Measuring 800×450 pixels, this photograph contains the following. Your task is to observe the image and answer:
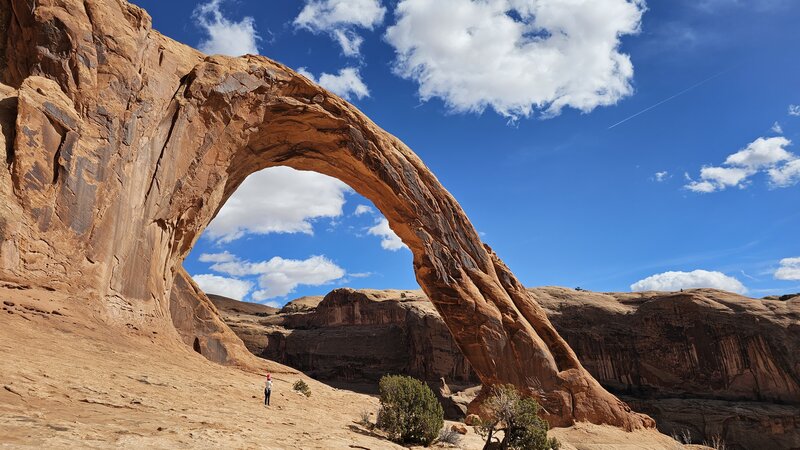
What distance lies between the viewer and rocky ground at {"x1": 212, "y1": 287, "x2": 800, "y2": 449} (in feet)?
132

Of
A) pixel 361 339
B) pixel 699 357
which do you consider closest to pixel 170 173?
pixel 361 339

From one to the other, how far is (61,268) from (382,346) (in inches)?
1811

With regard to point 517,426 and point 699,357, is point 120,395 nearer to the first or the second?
point 517,426

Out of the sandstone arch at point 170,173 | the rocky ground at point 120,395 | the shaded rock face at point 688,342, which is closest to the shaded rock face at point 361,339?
the shaded rock face at point 688,342

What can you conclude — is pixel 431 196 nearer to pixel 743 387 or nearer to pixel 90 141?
pixel 90 141

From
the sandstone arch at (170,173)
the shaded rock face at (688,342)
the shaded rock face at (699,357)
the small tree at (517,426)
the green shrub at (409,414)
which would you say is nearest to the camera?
the sandstone arch at (170,173)

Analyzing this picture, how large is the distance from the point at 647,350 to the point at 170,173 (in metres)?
45.8

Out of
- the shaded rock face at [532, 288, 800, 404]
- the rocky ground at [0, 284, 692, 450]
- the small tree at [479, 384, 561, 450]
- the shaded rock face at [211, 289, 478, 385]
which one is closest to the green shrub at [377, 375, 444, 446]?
the rocky ground at [0, 284, 692, 450]

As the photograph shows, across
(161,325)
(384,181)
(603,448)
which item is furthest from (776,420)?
(161,325)

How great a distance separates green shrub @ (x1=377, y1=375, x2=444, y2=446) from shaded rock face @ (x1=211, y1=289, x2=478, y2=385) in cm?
3798

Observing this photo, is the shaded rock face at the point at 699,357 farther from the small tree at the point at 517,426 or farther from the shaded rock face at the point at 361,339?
the small tree at the point at 517,426

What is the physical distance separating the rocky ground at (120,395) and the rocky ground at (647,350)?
35.2 m

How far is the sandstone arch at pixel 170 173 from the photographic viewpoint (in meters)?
12.6

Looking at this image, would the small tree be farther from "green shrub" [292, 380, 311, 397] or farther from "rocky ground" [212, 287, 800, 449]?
"rocky ground" [212, 287, 800, 449]
